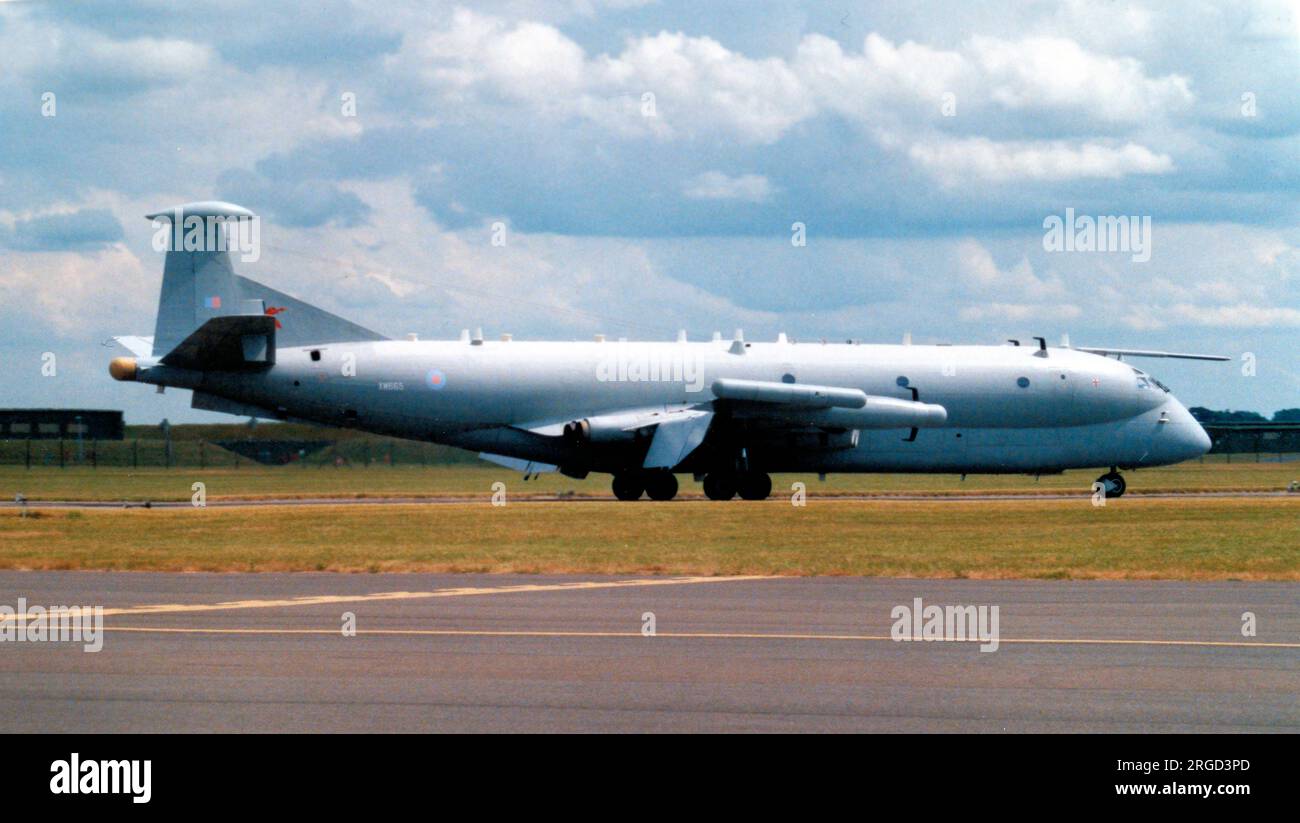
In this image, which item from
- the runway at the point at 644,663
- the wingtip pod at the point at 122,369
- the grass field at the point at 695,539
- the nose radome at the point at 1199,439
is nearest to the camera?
the runway at the point at 644,663

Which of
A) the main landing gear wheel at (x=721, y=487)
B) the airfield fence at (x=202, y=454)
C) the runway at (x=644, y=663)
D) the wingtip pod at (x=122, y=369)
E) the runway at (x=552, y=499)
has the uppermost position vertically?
the wingtip pod at (x=122, y=369)

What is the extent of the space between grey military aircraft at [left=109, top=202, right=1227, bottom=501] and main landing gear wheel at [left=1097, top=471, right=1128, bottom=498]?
147 inches

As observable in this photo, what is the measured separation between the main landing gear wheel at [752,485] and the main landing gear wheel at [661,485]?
6.46ft

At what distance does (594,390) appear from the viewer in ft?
141

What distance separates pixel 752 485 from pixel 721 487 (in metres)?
0.85

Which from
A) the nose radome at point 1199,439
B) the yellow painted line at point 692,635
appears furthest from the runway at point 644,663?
the nose radome at point 1199,439

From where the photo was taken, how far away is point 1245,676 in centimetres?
1244

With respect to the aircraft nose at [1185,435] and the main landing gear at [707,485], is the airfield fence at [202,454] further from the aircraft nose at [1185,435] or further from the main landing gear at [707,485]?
the aircraft nose at [1185,435]

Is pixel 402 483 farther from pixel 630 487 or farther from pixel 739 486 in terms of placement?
pixel 739 486

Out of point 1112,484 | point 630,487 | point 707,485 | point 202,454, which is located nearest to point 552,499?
point 630,487

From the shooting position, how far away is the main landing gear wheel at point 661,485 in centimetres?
4234
